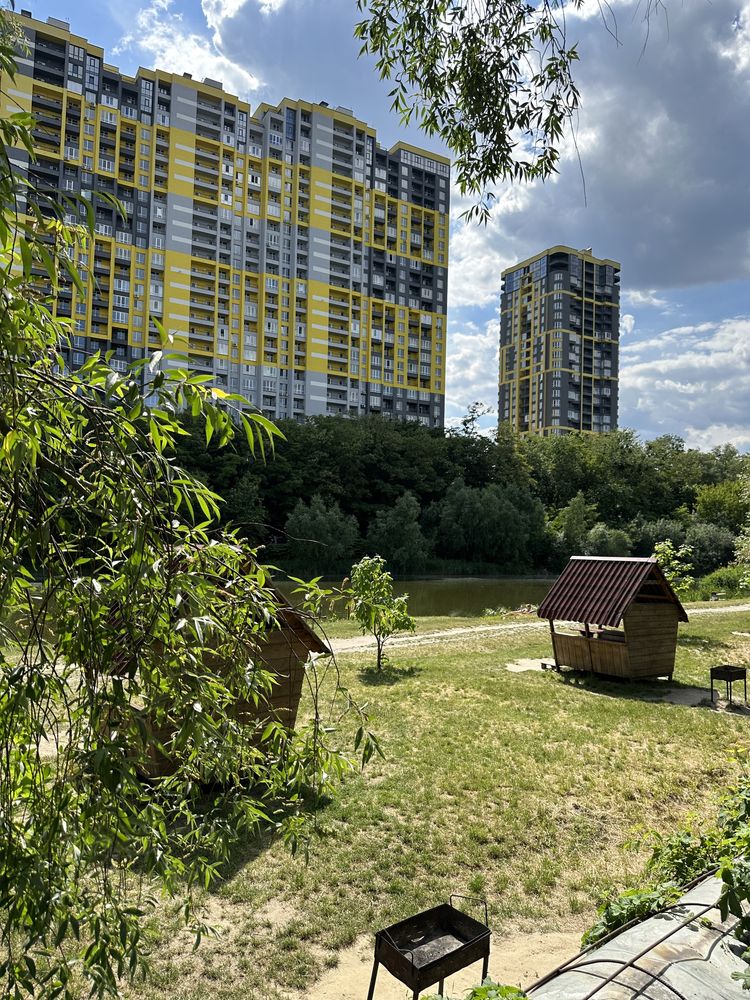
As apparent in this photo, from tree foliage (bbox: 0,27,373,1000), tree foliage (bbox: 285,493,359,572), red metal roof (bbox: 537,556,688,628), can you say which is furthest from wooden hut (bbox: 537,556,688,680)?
tree foliage (bbox: 285,493,359,572)

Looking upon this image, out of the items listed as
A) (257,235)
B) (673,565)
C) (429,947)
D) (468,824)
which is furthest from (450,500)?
(429,947)

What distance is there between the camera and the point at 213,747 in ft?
7.13

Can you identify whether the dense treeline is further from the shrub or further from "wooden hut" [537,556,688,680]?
"wooden hut" [537,556,688,680]

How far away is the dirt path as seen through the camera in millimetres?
17594

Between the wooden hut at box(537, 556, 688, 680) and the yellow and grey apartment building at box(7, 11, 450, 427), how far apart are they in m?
44.2

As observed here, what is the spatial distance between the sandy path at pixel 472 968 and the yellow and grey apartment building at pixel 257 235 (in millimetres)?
50506

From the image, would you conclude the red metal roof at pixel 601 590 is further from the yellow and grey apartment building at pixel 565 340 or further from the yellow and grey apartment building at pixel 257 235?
the yellow and grey apartment building at pixel 565 340

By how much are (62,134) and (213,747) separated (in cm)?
6566

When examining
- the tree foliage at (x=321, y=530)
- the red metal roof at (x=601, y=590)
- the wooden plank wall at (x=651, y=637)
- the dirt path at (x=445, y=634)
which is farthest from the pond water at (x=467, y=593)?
the wooden plank wall at (x=651, y=637)

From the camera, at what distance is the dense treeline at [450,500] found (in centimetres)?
4253

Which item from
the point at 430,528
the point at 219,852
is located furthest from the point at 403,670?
the point at 430,528

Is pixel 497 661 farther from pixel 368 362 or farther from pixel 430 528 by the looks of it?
pixel 368 362

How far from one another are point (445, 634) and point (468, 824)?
43.2 feet

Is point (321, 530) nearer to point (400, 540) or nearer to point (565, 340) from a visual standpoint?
point (400, 540)
